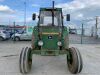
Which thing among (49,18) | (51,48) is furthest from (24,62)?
(49,18)

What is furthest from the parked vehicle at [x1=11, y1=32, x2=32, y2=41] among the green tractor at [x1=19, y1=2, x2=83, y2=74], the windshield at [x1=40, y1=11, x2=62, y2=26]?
the green tractor at [x1=19, y1=2, x2=83, y2=74]

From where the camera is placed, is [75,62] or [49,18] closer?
[75,62]

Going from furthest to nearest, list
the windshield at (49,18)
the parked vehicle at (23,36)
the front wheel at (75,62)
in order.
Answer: the parked vehicle at (23,36) < the windshield at (49,18) < the front wheel at (75,62)

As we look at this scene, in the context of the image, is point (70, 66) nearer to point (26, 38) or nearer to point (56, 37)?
point (56, 37)

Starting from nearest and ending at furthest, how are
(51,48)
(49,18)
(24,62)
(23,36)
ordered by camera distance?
(24,62) < (51,48) < (49,18) < (23,36)

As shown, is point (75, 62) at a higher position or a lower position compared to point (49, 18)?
lower

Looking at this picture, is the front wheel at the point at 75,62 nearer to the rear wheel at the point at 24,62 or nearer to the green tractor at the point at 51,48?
the green tractor at the point at 51,48

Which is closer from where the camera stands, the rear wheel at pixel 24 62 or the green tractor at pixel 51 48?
the rear wheel at pixel 24 62

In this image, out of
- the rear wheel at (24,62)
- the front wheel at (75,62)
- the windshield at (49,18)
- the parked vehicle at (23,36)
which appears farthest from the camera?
the parked vehicle at (23,36)

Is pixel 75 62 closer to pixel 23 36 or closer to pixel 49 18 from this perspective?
pixel 49 18

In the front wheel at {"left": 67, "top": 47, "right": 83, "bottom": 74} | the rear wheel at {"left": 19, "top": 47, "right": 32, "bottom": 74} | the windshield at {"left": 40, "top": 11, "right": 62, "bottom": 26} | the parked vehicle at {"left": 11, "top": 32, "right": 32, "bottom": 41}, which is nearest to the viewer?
the rear wheel at {"left": 19, "top": 47, "right": 32, "bottom": 74}

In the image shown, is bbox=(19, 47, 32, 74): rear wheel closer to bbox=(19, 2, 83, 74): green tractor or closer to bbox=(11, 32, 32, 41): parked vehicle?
bbox=(19, 2, 83, 74): green tractor

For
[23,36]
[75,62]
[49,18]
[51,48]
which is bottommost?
[75,62]

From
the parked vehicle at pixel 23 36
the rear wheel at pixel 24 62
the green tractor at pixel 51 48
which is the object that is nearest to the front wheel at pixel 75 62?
the green tractor at pixel 51 48
